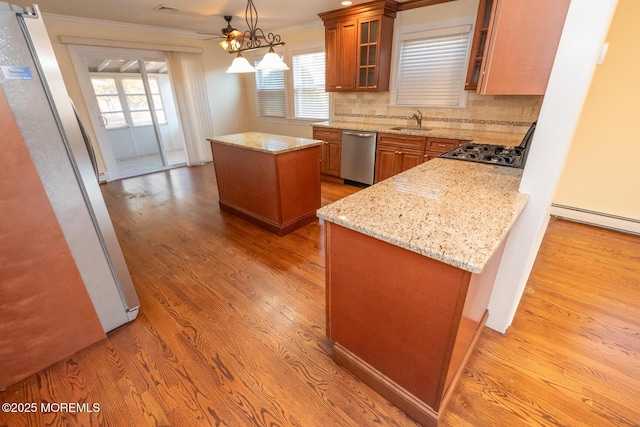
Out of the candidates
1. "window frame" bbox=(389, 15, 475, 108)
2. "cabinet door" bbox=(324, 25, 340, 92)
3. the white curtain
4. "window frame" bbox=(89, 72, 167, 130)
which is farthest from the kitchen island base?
"window frame" bbox=(89, 72, 167, 130)

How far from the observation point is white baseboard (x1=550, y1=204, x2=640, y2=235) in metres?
2.85

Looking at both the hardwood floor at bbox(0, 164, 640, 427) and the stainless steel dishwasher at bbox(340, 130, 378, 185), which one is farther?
the stainless steel dishwasher at bbox(340, 130, 378, 185)

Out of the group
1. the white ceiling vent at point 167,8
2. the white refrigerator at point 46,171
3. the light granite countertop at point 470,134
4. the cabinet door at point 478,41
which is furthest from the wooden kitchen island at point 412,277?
the white ceiling vent at point 167,8

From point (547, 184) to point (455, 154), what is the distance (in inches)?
36.8

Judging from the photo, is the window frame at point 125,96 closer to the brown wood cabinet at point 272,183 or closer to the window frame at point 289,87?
the window frame at point 289,87

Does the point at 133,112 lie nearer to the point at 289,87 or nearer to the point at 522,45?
the point at 289,87

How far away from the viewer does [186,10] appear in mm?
3828

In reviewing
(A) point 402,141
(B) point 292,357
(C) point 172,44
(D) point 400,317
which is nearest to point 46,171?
(B) point 292,357

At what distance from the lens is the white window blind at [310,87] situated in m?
5.04

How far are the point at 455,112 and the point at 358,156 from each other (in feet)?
4.72

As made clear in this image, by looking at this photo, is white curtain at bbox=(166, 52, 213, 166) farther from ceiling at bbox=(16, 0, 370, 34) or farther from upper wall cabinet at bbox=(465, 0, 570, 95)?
upper wall cabinet at bbox=(465, 0, 570, 95)

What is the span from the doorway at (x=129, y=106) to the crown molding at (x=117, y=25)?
1.09 ft

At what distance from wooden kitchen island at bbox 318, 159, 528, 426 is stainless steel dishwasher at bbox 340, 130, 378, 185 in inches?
102

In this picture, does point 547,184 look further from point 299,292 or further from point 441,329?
point 299,292
